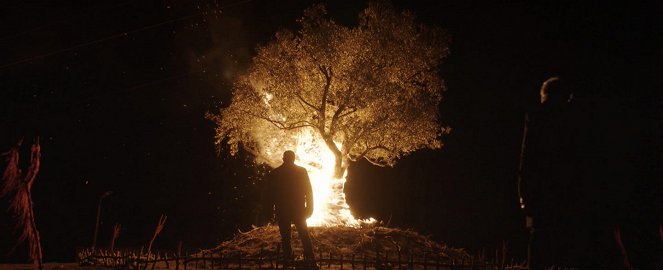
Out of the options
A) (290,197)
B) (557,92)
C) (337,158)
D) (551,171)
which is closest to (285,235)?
(290,197)

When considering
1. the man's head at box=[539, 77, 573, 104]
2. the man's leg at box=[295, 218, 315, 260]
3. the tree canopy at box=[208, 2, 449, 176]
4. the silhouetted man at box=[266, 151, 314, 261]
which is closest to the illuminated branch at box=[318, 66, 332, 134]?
the tree canopy at box=[208, 2, 449, 176]

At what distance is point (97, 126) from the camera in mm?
24281

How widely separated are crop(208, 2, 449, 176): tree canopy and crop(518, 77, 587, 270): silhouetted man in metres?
10.4

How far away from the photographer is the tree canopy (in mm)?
15797

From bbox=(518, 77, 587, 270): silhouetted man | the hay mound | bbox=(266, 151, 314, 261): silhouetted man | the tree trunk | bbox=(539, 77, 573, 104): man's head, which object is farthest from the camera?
the tree trunk

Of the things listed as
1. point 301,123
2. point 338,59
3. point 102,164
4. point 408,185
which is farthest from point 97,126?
point 408,185

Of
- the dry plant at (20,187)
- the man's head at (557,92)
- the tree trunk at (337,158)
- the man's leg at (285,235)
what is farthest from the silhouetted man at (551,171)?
the tree trunk at (337,158)

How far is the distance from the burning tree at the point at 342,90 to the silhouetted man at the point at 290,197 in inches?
262

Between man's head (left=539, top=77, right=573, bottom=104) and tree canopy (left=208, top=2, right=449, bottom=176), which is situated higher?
tree canopy (left=208, top=2, right=449, bottom=176)

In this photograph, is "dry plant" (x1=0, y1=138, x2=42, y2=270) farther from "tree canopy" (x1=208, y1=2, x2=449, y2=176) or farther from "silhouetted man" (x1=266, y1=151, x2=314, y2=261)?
"tree canopy" (x1=208, y1=2, x2=449, y2=176)

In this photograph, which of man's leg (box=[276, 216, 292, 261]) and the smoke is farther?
the smoke

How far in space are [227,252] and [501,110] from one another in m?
19.8

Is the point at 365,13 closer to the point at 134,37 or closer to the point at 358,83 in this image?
the point at 358,83

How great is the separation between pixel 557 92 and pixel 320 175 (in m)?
12.1
